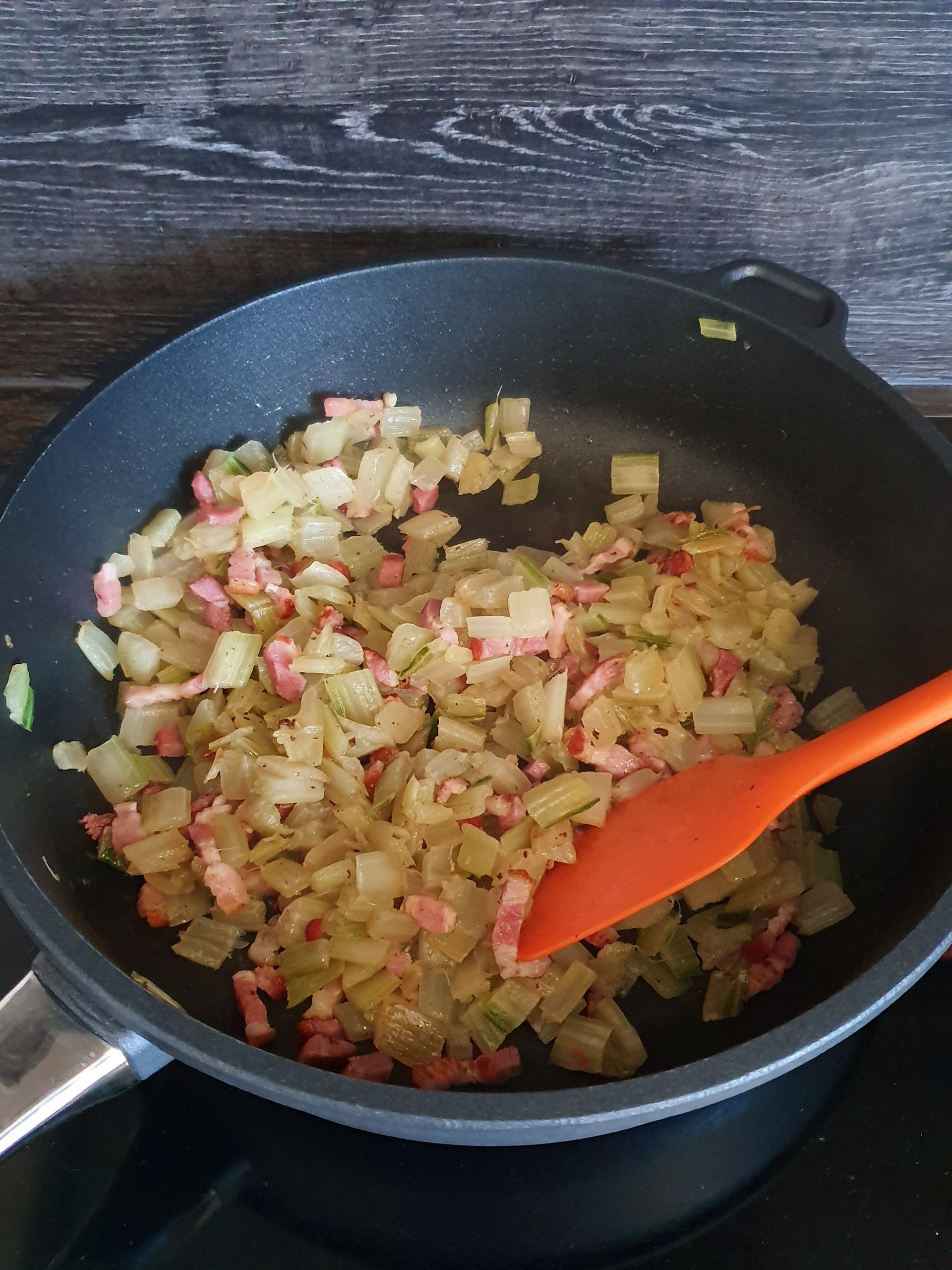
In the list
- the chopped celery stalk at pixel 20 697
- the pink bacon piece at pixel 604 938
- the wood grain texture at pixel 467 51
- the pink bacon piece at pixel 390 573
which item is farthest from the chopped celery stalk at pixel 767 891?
the wood grain texture at pixel 467 51

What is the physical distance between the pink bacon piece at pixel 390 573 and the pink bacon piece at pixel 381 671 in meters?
0.13

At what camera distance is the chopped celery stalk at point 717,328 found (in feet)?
4.03

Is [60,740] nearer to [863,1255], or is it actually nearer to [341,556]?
[341,556]

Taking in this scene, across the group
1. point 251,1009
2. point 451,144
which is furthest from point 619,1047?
point 451,144

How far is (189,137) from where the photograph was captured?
1.18 meters

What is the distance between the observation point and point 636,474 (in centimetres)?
133

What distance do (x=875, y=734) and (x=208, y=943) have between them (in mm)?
697

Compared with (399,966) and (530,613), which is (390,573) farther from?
(399,966)

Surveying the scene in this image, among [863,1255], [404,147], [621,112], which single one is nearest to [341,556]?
[404,147]

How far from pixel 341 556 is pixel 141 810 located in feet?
1.34

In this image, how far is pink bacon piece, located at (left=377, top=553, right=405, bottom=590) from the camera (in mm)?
1242

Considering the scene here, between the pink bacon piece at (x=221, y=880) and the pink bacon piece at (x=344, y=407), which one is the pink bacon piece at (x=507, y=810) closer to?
the pink bacon piece at (x=221, y=880)

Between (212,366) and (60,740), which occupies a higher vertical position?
(212,366)

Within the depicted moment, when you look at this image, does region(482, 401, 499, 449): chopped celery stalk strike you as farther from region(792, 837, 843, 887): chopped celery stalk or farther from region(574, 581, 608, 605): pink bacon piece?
region(792, 837, 843, 887): chopped celery stalk
